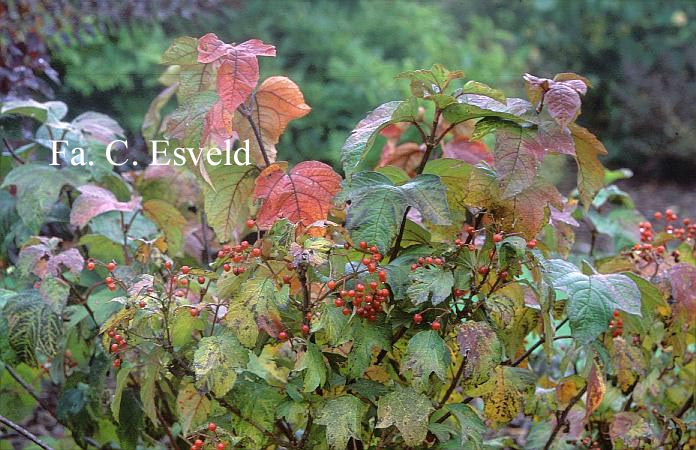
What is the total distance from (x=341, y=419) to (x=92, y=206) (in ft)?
2.36

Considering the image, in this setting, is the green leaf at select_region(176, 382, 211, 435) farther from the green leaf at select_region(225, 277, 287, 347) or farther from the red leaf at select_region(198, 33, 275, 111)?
the red leaf at select_region(198, 33, 275, 111)

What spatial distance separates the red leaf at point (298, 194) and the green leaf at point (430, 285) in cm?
19

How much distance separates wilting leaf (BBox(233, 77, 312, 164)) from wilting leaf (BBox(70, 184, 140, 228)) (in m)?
0.33

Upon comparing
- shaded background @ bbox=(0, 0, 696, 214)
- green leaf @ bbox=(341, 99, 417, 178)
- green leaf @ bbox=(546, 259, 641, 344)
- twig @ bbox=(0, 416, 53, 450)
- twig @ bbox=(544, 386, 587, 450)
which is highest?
green leaf @ bbox=(341, 99, 417, 178)

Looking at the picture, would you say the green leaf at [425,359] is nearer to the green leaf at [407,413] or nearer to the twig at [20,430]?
the green leaf at [407,413]

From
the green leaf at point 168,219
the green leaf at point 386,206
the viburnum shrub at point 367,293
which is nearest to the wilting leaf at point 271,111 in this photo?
the viburnum shrub at point 367,293

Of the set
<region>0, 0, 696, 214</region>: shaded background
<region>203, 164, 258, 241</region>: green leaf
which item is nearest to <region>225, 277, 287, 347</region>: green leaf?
<region>203, 164, 258, 241</region>: green leaf

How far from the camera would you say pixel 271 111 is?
4.68 feet

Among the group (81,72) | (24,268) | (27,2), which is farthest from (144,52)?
(24,268)

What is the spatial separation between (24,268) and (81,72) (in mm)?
4013

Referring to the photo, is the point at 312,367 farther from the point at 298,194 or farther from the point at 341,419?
the point at 298,194

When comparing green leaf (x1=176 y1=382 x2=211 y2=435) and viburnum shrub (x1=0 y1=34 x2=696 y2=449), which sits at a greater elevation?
viburnum shrub (x1=0 y1=34 x2=696 y2=449)

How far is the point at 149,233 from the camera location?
1.83 meters

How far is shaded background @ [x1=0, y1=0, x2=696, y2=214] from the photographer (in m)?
5.25
